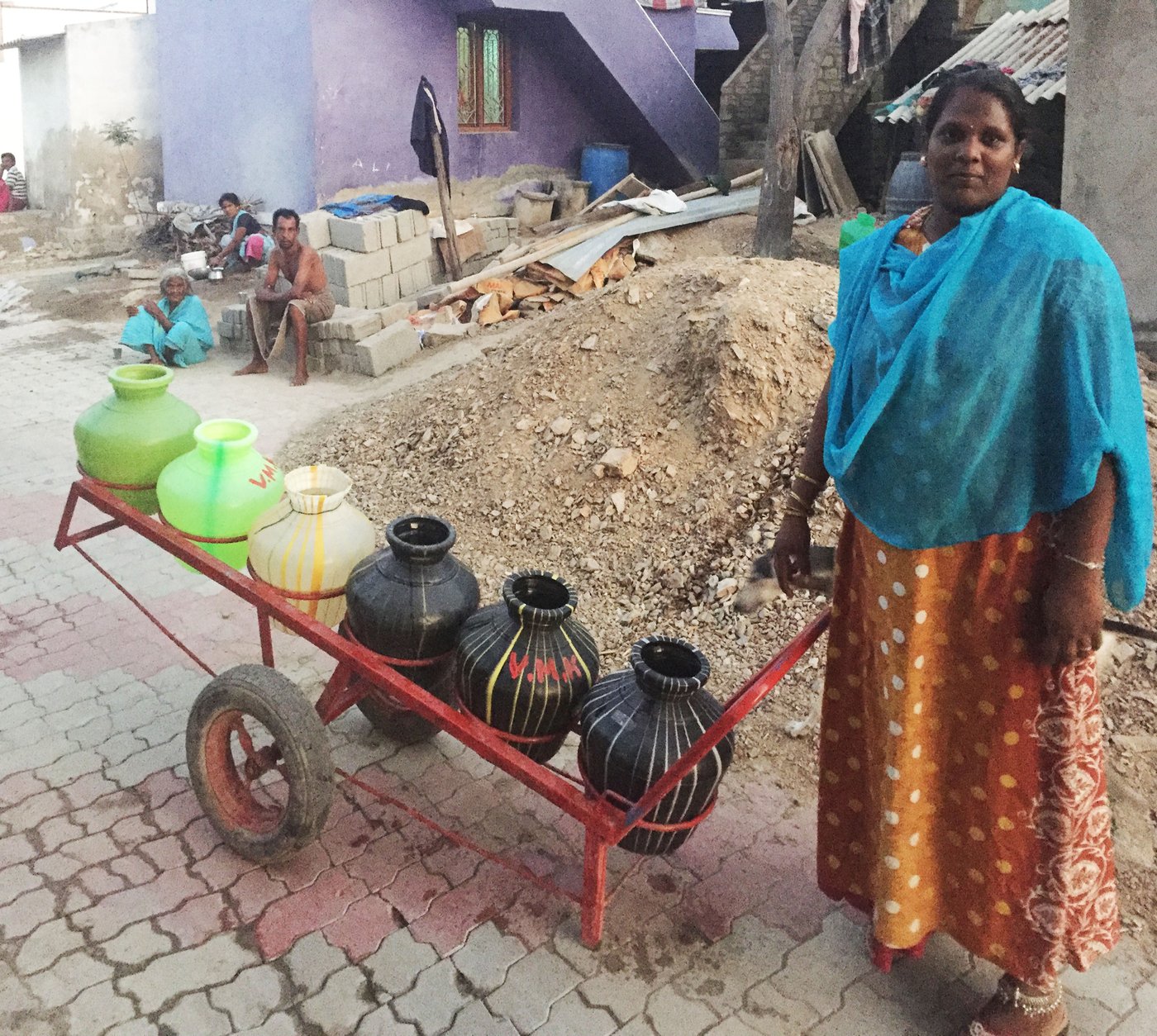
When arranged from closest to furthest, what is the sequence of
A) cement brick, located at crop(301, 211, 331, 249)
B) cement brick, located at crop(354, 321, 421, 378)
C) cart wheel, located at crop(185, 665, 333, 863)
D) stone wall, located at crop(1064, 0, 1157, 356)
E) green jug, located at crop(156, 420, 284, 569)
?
cart wheel, located at crop(185, 665, 333, 863)
green jug, located at crop(156, 420, 284, 569)
stone wall, located at crop(1064, 0, 1157, 356)
cement brick, located at crop(354, 321, 421, 378)
cement brick, located at crop(301, 211, 331, 249)

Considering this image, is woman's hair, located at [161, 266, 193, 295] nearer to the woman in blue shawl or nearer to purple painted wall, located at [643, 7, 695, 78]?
purple painted wall, located at [643, 7, 695, 78]

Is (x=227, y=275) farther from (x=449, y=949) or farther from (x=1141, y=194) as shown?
(x=449, y=949)

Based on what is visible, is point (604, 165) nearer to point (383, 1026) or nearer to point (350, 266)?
point (350, 266)

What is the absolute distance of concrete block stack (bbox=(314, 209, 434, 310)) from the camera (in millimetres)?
9211

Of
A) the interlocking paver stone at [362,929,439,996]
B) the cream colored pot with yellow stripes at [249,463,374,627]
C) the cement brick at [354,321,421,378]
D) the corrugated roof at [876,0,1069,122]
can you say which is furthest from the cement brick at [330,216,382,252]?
the interlocking paver stone at [362,929,439,996]

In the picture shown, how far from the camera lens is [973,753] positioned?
6.82ft

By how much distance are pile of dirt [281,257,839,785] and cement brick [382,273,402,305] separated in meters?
4.07

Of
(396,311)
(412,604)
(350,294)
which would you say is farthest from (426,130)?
(412,604)

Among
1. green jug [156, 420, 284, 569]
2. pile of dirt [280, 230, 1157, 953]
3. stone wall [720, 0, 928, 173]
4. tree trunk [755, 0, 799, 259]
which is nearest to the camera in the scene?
green jug [156, 420, 284, 569]

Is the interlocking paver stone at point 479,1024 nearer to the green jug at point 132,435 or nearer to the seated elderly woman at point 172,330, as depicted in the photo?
the green jug at point 132,435

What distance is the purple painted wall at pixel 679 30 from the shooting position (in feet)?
44.0

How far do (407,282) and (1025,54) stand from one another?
6.82m

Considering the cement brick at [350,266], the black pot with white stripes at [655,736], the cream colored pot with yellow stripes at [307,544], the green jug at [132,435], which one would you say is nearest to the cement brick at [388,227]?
the cement brick at [350,266]

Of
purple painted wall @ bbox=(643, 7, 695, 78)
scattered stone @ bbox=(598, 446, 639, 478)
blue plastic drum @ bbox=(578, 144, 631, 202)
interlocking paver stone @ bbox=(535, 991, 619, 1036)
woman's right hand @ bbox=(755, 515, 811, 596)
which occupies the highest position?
purple painted wall @ bbox=(643, 7, 695, 78)
